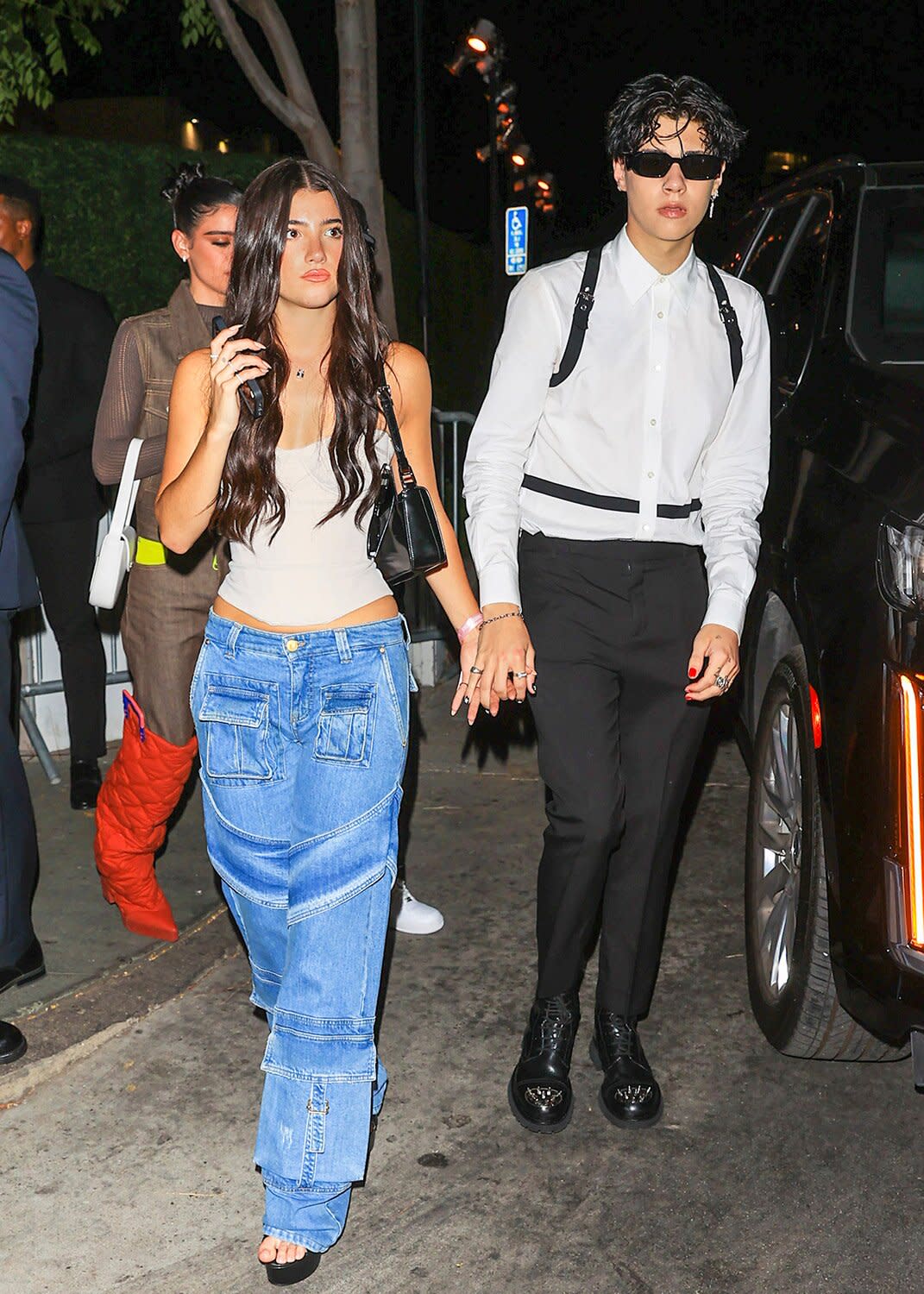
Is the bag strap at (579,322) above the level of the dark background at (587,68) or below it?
below

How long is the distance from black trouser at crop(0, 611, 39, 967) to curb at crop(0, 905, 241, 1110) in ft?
0.73

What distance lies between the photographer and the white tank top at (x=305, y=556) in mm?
3145

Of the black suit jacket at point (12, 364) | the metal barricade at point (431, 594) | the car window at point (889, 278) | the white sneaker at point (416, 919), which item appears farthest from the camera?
the metal barricade at point (431, 594)

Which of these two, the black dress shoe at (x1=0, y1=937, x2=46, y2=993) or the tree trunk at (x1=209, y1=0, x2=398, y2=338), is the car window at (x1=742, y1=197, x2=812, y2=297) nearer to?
the black dress shoe at (x1=0, y1=937, x2=46, y2=993)

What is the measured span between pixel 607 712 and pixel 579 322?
89 cm

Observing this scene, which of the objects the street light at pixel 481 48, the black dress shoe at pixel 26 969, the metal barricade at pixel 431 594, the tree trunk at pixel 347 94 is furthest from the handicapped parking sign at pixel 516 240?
the black dress shoe at pixel 26 969

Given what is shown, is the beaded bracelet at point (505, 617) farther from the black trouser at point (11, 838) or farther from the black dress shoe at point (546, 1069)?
the black trouser at point (11, 838)

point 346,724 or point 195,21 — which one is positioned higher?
point 195,21

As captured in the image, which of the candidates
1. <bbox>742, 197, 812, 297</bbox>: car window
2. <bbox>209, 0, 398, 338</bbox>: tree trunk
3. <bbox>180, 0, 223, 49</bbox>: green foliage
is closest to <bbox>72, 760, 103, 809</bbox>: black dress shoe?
<bbox>742, 197, 812, 297</bbox>: car window

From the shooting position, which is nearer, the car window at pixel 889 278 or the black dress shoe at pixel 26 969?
the car window at pixel 889 278

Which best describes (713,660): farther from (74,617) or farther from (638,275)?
(74,617)

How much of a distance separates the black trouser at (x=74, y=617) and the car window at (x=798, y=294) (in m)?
2.81

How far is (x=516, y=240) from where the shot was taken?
711 inches

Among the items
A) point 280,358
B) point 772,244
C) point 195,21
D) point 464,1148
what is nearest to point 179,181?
→ point 280,358
